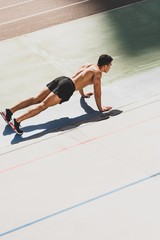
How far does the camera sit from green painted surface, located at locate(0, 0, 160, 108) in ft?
29.6

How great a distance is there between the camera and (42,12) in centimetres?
1355

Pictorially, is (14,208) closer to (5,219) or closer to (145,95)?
(5,219)

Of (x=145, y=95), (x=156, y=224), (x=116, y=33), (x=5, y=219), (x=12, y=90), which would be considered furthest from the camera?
(x=116, y=33)

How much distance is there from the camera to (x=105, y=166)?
5824 mm

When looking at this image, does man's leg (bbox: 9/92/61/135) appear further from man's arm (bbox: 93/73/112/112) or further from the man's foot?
man's arm (bbox: 93/73/112/112)

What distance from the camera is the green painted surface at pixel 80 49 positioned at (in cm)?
903

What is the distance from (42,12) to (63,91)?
725cm

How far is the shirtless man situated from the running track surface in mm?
5132

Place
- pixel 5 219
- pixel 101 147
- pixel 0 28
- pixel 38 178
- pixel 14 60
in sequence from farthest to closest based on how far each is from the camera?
1. pixel 0 28
2. pixel 14 60
3. pixel 101 147
4. pixel 38 178
5. pixel 5 219

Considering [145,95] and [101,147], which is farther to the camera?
[145,95]

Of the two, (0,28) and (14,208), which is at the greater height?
(0,28)

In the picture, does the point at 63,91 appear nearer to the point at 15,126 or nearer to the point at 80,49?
the point at 15,126

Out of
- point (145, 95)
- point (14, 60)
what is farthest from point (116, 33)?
point (145, 95)

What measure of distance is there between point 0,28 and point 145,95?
22.2ft
